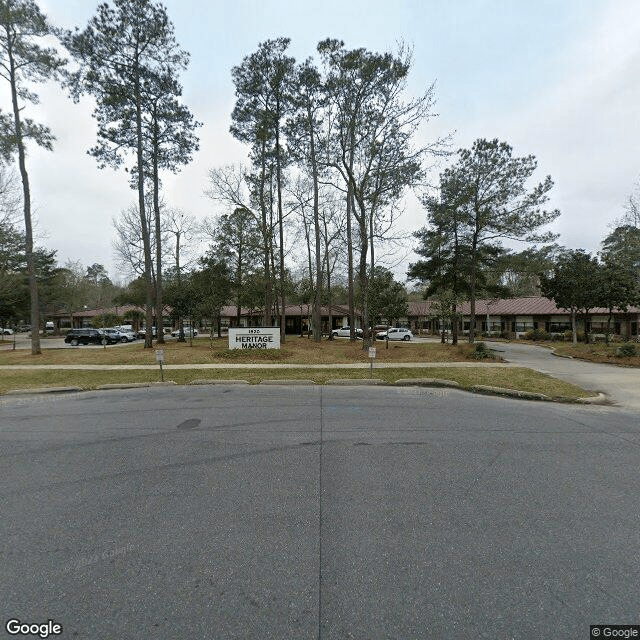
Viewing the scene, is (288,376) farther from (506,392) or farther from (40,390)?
(40,390)

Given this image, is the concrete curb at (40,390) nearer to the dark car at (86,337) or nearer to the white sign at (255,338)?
the white sign at (255,338)

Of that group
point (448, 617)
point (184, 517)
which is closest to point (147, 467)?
point (184, 517)

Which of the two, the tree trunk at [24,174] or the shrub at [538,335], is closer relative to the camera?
the tree trunk at [24,174]

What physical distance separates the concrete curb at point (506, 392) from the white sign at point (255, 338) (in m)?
11.3

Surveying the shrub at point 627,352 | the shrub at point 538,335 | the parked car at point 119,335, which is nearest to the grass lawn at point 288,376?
the shrub at point 627,352

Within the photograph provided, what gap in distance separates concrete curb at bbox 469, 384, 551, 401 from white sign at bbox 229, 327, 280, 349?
1133 cm

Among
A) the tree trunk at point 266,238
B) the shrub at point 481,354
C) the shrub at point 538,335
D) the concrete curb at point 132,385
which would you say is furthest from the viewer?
the shrub at point 538,335

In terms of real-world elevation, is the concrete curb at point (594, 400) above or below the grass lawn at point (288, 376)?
below

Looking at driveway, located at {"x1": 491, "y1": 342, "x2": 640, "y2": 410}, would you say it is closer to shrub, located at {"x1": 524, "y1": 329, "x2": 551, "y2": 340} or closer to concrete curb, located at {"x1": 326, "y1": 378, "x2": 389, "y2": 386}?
concrete curb, located at {"x1": 326, "y1": 378, "x2": 389, "y2": 386}

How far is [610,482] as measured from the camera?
4035mm

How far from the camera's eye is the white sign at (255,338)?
61.1ft

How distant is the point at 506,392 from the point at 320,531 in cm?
828

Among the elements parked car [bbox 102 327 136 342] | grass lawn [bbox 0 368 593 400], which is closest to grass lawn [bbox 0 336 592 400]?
grass lawn [bbox 0 368 593 400]

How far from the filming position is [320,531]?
3107 millimetres
